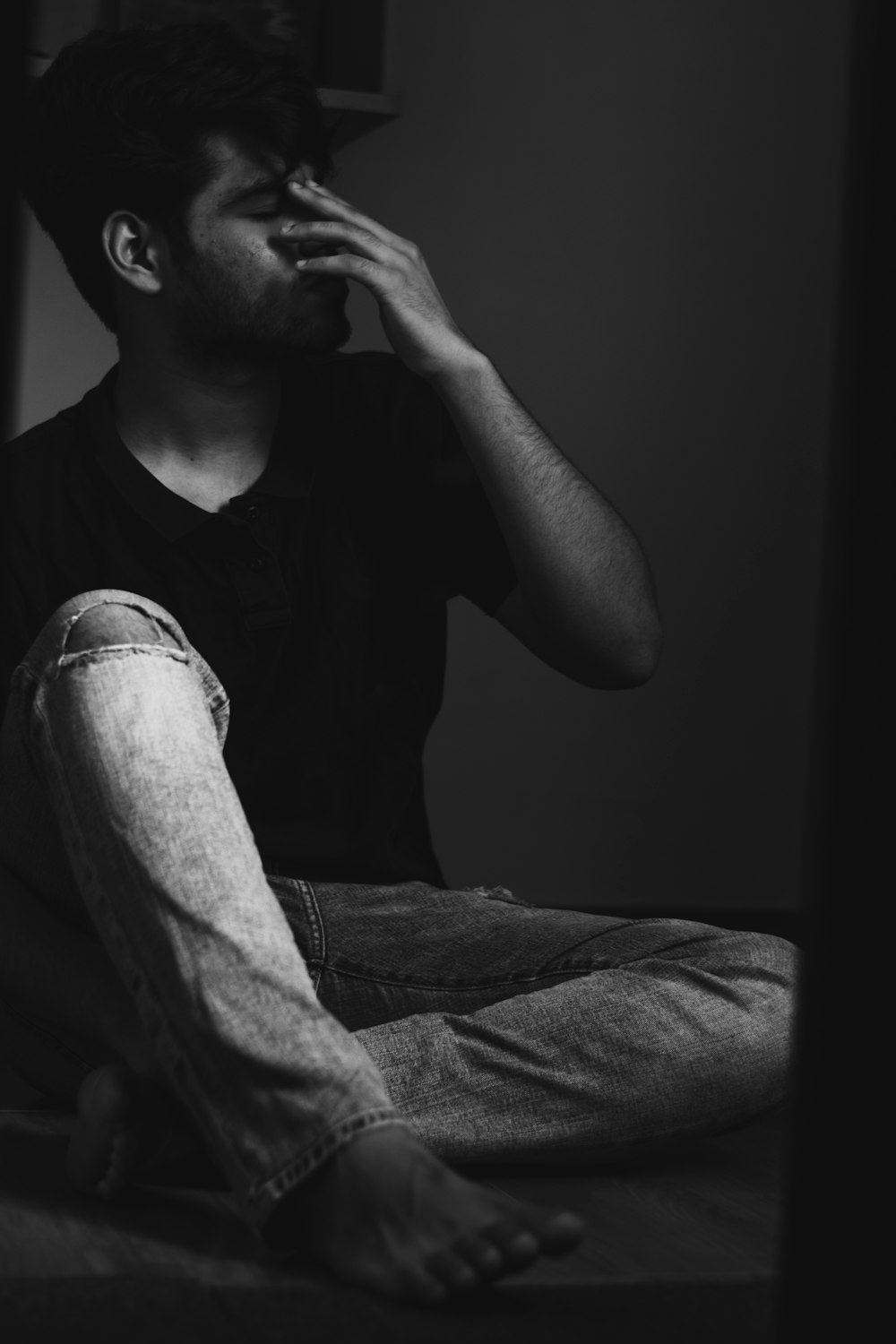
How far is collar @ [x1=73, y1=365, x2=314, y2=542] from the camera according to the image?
1.52 meters

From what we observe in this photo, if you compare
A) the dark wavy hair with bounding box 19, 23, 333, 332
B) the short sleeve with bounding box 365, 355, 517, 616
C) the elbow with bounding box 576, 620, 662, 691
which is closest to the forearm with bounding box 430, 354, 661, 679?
the elbow with bounding box 576, 620, 662, 691

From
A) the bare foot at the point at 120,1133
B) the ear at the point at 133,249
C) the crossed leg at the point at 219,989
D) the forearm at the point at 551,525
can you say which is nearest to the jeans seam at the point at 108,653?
the crossed leg at the point at 219,989

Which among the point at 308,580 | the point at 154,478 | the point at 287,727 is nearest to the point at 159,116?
the point at 154,478

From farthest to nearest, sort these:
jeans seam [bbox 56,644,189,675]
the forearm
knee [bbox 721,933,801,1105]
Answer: the forearm, knee [bbox 721,933,801,1105], jeans seam [bbox 56,644,189,675]

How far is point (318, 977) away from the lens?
4.63 ft

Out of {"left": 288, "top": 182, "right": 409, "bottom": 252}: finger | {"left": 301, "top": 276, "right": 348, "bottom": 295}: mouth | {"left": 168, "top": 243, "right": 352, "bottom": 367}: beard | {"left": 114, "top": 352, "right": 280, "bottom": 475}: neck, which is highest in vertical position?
{"left": 288, "top": 182, "right": 409, "bottom": 252}: finger

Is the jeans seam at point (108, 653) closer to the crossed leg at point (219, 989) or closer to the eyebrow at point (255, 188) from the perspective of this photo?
the crossed leg at point (219, 989)

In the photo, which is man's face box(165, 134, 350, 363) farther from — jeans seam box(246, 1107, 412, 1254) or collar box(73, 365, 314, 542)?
jeans seam box(246, 1107, 412, 1254)

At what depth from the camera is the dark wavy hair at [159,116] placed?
168cm

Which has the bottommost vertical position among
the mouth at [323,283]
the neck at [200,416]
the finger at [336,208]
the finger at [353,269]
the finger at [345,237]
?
the neck at [200,416]

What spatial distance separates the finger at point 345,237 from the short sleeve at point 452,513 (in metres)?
0.19

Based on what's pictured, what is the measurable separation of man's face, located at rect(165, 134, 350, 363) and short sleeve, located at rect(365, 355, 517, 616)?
129 mm

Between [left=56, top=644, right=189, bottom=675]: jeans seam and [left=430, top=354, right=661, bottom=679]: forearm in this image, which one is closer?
[left=56, top=644, right=189, bottom=675]: jeans seam

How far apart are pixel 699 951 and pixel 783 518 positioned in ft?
5.16
